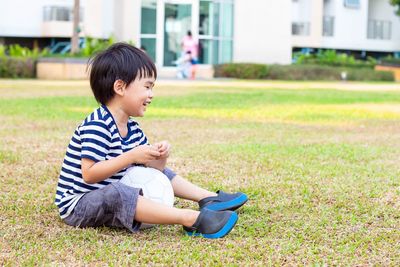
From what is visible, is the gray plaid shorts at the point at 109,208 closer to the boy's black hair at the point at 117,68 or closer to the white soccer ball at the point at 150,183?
the white soccer ball at the point at 150,183

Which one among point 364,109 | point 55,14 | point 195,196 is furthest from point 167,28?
point 195,196

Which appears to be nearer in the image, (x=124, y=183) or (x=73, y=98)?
(x=124, y=183)

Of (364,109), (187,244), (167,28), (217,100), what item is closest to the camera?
(187,244)

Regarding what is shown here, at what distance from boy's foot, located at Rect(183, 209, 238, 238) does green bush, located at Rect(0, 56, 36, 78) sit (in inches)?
828

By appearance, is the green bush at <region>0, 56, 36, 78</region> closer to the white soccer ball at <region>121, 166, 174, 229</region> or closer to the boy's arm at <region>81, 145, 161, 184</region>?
the white soccer ball at <region>121, 166, 174, 229</region>

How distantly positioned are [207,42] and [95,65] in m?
26.5

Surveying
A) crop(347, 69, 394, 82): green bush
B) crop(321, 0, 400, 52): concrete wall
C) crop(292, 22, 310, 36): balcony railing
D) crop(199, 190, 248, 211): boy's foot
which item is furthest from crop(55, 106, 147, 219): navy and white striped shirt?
crop(321, 0, 400, 52): concrete wall

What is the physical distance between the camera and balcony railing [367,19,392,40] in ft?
136

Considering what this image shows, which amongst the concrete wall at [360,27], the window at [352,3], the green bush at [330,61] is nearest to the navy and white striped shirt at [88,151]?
the green bush at [330,61]

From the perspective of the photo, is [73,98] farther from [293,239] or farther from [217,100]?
[293,239]

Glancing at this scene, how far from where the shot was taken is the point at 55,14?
101 ft

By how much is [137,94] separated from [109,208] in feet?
1.94

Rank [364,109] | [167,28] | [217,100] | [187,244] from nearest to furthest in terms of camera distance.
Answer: [187,244]
[364,109]
[217,100]
[167,28]

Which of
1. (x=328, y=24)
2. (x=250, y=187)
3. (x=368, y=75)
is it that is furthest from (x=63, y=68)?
(x=250, y=187)
